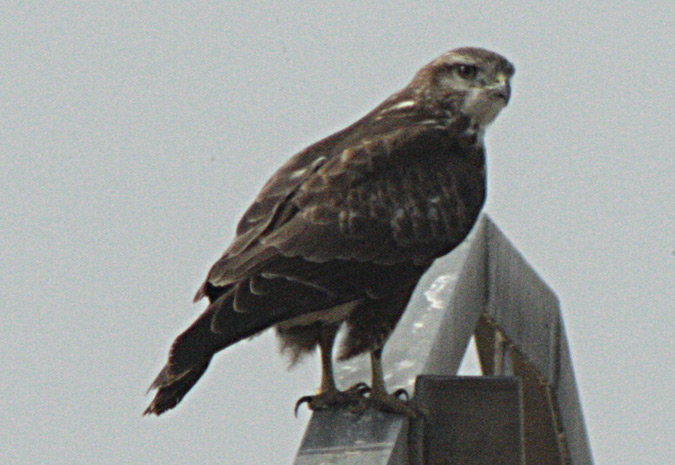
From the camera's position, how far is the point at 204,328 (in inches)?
243

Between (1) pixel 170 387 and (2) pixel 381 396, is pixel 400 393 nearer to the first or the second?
(2) pixel 381 396

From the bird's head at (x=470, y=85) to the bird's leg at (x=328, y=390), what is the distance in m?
1.17

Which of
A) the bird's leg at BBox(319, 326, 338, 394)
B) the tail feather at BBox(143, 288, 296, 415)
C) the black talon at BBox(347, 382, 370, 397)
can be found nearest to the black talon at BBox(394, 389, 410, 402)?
the black talon at BBox(347, 382, 370, 397)

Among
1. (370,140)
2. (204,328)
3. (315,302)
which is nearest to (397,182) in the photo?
(370,140)

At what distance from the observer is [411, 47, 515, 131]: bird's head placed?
7441mm

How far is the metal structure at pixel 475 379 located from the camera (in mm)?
5703

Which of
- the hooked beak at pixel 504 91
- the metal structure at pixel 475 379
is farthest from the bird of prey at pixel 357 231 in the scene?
the metal structure at pixel 475 379

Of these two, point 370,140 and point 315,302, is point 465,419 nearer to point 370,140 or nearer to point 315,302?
point 315,302

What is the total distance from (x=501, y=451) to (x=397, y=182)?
5.15 feet

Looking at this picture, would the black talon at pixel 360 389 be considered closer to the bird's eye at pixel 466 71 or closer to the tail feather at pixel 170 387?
the tail feather at pixel 170 387

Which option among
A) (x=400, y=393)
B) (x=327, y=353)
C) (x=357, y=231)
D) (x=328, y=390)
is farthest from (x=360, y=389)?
(x=357, y=231)

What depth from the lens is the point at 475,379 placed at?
5.86 m

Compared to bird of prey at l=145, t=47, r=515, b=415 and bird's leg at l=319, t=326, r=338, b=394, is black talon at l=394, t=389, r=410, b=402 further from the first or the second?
bird's leg at l=319, t=326, r=338, b=394

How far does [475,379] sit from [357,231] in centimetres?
115
